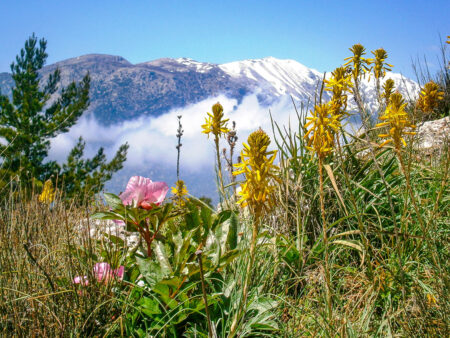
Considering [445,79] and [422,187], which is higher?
[445,79]

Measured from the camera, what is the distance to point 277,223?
2.52m

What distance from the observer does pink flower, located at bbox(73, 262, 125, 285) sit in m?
1.47

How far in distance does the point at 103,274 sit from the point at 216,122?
1084 mm

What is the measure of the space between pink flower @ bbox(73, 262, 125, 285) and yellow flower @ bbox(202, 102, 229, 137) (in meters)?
1.01

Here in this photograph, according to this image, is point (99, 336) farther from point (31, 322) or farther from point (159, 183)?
point (159, 183)

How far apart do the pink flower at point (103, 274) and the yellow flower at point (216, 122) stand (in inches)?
39.6

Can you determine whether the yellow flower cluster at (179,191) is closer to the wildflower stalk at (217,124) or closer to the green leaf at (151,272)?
the wildflower stalk at (217,124)

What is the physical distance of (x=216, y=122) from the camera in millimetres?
2197

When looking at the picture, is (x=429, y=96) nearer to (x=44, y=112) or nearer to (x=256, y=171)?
(x=256, y=171)

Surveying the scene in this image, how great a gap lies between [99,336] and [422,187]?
2357 millimetres

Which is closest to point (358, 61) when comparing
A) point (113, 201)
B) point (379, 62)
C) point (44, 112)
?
point (379, 62)

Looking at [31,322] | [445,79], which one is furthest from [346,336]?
[445,79]

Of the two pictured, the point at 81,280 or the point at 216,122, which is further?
the point at 216,122

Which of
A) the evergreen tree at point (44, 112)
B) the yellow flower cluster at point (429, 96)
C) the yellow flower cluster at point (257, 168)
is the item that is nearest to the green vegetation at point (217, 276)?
the yellow flower cluster at point (257, 168)
